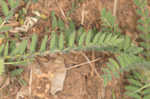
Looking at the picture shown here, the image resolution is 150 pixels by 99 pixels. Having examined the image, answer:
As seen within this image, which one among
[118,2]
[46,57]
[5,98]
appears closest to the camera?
[5,98]

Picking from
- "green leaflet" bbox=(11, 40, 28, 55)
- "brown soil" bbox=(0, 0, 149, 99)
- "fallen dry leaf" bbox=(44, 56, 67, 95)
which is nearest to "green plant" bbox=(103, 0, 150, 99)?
"brown soil" bbox=(0, 0, 149, 99)

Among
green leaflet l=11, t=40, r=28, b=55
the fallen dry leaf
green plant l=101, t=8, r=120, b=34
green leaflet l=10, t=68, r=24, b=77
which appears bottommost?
the fallen dry leaf

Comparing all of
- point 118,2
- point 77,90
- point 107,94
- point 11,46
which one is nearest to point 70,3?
point 118,2

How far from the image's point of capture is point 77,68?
196 centimetres

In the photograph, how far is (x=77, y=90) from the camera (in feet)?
6.23

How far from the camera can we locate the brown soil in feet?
5.90

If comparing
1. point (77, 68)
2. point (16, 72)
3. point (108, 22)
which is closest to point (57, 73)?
point (77, 68)

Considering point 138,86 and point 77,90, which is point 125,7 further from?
point 77,90

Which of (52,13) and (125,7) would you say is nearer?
(52,13)

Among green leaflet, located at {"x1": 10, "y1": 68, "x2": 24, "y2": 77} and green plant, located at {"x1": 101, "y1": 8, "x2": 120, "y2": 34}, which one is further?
green plant, located at {"x1": 101, "y1": 8, "x2": 120, "y2": 34}

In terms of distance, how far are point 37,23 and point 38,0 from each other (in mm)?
205

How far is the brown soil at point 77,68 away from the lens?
1.80m

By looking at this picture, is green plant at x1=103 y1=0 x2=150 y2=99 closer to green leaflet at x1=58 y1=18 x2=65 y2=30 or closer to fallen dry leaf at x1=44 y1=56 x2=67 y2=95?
fallen dry leaf at x1=44 y1=56 x2=67 y2=95

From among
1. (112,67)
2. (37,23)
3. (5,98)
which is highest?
(37,23)
